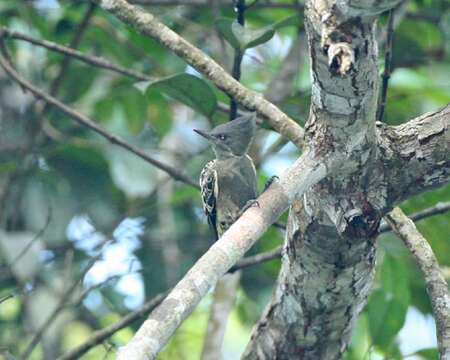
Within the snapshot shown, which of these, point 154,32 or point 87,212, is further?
point 87,212

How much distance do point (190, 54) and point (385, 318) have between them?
1.59 metres

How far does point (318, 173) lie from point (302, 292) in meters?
0.71

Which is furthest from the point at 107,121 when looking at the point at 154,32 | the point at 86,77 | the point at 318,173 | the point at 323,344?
the point at 318,173

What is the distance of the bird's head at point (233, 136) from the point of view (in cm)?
483

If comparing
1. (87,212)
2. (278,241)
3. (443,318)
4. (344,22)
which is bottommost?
(443,318)

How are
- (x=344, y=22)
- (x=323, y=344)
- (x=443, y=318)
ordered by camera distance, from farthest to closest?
(x=323, y=344)
(x=443, y=318)
(x=344, y=22)

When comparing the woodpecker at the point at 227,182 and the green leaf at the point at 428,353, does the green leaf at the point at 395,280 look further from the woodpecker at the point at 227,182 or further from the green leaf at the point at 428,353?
the woodpecker at the point at 227,182

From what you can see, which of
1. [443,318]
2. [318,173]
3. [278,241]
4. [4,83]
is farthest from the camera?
[4,83]

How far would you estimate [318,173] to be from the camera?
10.9 ft

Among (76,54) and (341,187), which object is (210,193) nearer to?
(76,54)

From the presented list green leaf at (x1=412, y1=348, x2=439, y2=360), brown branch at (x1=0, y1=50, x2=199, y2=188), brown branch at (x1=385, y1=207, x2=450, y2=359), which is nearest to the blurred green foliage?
green leaf at (x1=412, y1=348, x2=439, y2=360)

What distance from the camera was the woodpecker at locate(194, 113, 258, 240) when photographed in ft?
16.9

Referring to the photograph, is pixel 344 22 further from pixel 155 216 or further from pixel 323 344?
pixel 155 216

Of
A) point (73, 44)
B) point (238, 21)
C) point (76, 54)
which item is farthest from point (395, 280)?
point (73, 44)
